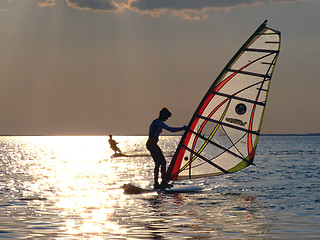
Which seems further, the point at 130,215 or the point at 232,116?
the point at 232,116

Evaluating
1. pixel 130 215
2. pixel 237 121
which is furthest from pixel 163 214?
pixel 237 121

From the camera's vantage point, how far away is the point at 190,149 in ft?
49.3

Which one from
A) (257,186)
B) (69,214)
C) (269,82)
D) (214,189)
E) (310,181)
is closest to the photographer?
(69,214)

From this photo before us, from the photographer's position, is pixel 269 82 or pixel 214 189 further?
pixel 214 189

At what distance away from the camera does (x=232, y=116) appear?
48.1 feet

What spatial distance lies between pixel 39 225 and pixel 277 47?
23.3 feet

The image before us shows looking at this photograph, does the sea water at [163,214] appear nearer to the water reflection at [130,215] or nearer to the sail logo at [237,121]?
the water reflection at [130,215]

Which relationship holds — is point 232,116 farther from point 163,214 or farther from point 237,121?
point 163,214

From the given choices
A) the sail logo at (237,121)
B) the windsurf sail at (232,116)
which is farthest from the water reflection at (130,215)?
the sail logo at (237,121)

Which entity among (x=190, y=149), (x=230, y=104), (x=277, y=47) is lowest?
(x=190, y=149)

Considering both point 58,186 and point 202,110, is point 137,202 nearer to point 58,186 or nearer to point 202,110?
point 202,110

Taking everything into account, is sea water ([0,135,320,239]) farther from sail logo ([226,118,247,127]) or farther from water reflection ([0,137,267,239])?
sail logo ([226,118,247,127])

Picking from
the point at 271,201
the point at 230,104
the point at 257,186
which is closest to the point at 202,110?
the point at 230,104

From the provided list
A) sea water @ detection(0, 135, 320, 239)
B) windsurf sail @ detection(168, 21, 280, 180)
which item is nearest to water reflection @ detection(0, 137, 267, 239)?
sea water @ detection(0, 135, 320, 239)
